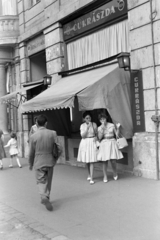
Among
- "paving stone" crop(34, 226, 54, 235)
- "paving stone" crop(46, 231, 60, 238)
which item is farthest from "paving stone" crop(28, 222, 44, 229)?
"paving stone" crop(46, 231, 60, 238)

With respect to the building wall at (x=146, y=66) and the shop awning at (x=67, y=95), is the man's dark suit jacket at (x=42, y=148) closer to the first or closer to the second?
the shop awning at (x=67, y=95)

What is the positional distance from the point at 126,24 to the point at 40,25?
16.6ft

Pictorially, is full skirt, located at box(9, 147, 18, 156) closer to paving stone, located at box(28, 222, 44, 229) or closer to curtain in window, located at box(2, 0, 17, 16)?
paving stone, located at box(28, 222, 44, 229)

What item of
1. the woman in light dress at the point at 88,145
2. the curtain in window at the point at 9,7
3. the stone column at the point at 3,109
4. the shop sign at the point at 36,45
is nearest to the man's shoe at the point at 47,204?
the woman in light dress at the point at 88,145

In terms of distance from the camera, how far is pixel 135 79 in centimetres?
881

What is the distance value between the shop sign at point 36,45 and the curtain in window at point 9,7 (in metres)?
2.74

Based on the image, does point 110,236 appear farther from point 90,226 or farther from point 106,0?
point 106,0

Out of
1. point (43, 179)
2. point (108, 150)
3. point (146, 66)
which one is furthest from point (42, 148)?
point (146, 66)

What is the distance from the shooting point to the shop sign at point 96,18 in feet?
31.7

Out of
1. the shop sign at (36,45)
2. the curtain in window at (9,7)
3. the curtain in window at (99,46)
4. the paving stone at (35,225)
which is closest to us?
the paving stone at (35,225)

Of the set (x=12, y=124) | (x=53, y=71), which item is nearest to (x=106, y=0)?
(x=53, y=71)

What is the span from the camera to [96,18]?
10719 millimetres

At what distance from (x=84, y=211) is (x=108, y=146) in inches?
98.8

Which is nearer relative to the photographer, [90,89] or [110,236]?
[110,236]
